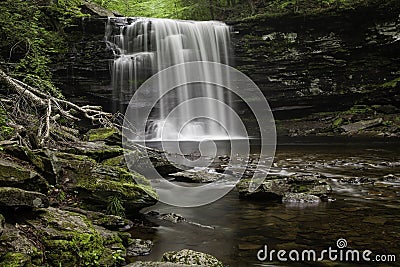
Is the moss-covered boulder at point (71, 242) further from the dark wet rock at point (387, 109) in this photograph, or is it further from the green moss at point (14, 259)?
the dark wet rock at point (387, 109)

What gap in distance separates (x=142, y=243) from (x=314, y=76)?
1969 centimetres

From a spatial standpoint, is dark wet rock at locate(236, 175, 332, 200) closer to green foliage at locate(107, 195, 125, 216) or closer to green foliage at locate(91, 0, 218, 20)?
green foliage at locate(107, 195, 125, 216)

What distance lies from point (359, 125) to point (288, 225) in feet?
56.3

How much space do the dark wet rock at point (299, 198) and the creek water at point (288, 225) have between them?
223 mm

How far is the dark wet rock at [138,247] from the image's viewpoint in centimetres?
441

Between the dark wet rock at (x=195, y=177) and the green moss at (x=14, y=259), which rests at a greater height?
the green moss at (x=14, y=259)

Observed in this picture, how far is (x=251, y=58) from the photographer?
21.2 meters

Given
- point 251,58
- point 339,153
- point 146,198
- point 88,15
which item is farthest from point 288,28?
point 146,198

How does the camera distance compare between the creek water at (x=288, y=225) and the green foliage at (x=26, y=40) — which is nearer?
the creek water at (x=288, y=225)

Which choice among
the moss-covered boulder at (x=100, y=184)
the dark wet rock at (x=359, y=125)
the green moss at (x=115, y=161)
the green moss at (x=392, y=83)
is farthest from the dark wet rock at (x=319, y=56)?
the moss-covered boulder at (x=100, y=184)

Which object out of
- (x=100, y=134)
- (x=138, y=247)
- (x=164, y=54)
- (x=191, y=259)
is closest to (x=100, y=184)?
(x=138, y=247)

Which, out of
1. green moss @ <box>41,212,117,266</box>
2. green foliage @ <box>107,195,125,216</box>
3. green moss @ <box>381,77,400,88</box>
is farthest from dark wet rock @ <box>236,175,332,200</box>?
green moss @ <box>381,77,400,88</box>

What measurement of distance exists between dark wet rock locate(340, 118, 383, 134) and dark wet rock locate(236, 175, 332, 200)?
14145 millimetres

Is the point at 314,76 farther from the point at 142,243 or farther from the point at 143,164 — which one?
the point at 142,243
